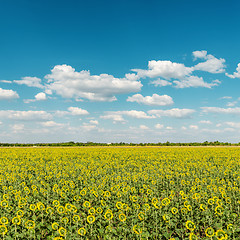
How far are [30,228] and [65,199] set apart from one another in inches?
183

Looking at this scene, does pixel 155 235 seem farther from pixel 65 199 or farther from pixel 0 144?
pixel 0 144

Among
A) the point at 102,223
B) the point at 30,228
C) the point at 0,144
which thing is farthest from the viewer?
the point at 0,144

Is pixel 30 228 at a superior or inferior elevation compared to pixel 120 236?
superior

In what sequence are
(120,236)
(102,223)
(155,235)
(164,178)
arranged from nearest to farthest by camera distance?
(120,236), (155,235), (102,223), (164,178)

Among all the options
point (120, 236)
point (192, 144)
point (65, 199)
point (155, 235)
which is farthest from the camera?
point (192, 144)

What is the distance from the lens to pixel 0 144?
8994 cm

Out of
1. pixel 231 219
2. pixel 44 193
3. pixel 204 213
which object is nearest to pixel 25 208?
pixel 44 193

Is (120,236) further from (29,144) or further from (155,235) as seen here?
(29,144)

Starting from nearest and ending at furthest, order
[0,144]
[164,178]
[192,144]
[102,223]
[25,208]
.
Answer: [102,223]
[25,208]
[164,178]
[192,144]
[0,144]

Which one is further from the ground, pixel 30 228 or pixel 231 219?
pixel 30 228

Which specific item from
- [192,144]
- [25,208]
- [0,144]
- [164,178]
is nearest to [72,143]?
[0,144]

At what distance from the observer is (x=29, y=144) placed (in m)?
90.9

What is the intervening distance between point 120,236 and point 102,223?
5.25ft

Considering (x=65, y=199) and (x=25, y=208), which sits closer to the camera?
(x=25, y=208)
